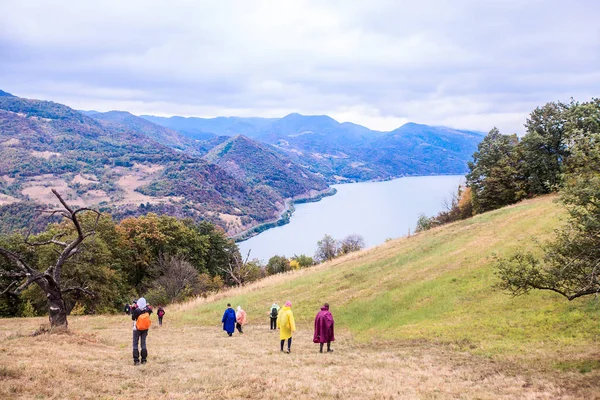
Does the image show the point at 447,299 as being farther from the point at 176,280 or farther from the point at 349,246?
the point at 349,246

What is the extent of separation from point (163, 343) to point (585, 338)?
15995 millimetres

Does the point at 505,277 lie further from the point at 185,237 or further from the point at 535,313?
the point at 185,237

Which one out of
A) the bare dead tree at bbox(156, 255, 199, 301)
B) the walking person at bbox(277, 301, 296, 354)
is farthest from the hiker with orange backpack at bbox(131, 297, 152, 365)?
the bare dead tree at bbox(156, 255, 199, 301)

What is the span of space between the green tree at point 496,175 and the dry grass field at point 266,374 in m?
38.3

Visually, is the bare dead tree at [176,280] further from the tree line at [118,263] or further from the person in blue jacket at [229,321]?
the person in blue jacket at [229,321]

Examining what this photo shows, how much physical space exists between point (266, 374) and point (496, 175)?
149 ft

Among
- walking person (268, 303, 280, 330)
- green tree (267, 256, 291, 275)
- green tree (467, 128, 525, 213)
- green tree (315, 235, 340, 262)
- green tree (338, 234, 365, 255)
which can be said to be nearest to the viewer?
walking person (268, 303, 280, 330)

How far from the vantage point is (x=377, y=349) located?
15242 millimetres

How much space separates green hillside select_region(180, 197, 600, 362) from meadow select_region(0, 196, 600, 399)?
0.29ft

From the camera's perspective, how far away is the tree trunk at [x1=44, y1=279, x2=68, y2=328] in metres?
14.8

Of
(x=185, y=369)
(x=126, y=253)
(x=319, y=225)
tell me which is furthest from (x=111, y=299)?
(x=319, y=225)

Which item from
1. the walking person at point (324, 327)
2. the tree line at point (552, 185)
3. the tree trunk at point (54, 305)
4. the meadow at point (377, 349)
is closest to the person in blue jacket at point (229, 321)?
the meadow at point (377, 349)

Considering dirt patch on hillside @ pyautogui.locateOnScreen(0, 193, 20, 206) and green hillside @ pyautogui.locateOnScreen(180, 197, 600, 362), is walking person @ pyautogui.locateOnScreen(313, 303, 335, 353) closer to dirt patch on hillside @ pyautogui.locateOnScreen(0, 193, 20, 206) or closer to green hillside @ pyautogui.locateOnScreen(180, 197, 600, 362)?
green hillside @ pyautogui.locateOnScreen(180, 197, 600, 362)

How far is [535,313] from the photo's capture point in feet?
49.8
